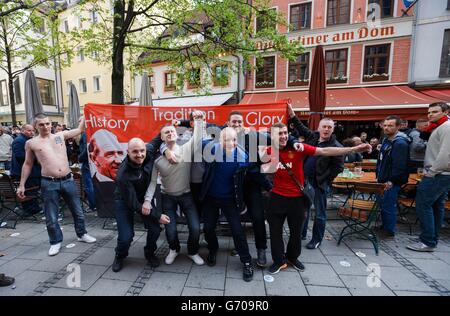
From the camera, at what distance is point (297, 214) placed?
2902mm

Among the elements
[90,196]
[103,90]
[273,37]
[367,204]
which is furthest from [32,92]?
[103,90]

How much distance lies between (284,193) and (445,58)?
43.4 feet

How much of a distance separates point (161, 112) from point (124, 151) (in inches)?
39.2

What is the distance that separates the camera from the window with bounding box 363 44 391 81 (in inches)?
453

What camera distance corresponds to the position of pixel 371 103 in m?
10.1

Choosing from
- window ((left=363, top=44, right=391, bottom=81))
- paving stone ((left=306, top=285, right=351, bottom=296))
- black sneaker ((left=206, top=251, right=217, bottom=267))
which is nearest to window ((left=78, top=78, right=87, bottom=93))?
window ((left=363, top=44, right=391, bottom=81))

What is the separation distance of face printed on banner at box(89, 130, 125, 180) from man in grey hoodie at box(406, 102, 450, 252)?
5082mm

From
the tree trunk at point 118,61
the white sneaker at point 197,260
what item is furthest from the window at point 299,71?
the white sneaker at point 197,260

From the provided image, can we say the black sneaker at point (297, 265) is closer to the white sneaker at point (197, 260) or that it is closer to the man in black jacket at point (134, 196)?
the white sneaker at point (197, 260)

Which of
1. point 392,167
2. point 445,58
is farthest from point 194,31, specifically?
point 445,58

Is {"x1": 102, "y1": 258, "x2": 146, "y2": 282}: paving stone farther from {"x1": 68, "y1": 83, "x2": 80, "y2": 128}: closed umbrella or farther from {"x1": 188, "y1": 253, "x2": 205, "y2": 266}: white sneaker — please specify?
{"x1": 68, "y1": 83, "x2": 80, "y2": 128}: closed umbrella

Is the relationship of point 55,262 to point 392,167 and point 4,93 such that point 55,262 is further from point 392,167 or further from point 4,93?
point 4,93

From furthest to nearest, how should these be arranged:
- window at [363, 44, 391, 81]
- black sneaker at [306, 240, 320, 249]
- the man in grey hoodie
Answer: window at [363, 44, 391, 81] → black sneaker at [306, 240, 320, 249] → the man in grey hoodie
